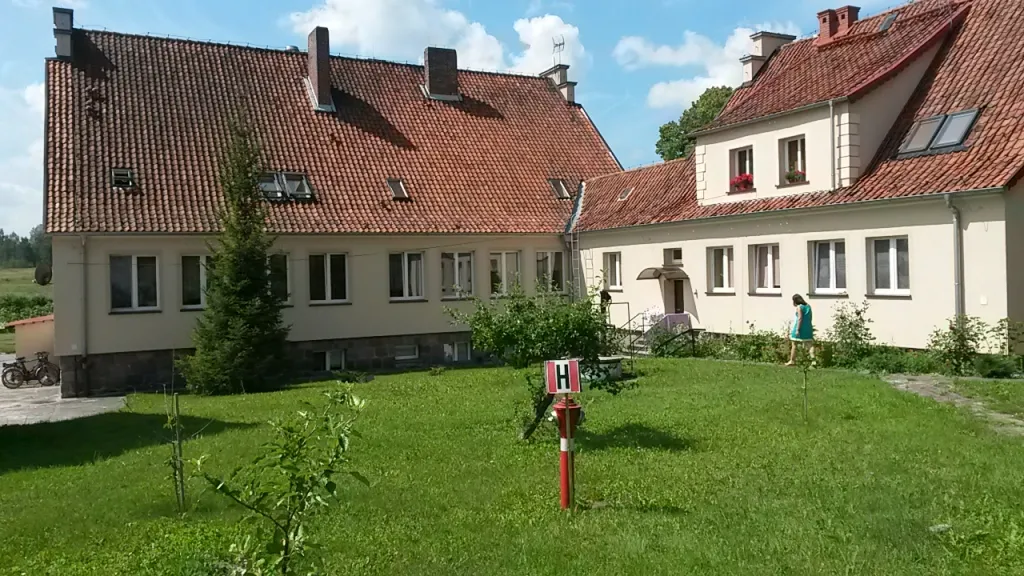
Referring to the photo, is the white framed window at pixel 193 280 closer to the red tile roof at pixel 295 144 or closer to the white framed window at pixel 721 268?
the red tile roof at pixel 295 144

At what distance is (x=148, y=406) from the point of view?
18359mm

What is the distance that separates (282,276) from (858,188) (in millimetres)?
14808

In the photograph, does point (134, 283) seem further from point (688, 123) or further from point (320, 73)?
point (688, 123)

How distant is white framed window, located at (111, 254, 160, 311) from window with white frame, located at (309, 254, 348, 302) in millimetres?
4043

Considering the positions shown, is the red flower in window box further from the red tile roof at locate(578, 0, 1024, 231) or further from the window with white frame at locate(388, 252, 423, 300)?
the window with white frame at locate(388, 252, 423, 300)

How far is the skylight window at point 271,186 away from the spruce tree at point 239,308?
2770mm

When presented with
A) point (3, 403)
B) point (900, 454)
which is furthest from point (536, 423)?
point (3, 403)

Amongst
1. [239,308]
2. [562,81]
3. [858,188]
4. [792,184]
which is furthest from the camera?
[562,81]

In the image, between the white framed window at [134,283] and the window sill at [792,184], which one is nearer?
the window sill at [792,184]

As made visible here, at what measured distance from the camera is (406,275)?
1003 inches

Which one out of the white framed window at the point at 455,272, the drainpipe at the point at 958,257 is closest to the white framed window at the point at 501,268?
the white framed window at the point at 455,272

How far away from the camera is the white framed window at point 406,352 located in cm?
2517

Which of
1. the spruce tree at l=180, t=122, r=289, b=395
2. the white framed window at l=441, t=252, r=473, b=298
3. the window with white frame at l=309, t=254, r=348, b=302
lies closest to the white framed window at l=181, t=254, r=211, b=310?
the spruce tree at l=180, t=122, r=289, b=395

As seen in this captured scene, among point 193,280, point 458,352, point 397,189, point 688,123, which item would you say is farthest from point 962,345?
point 688,123
